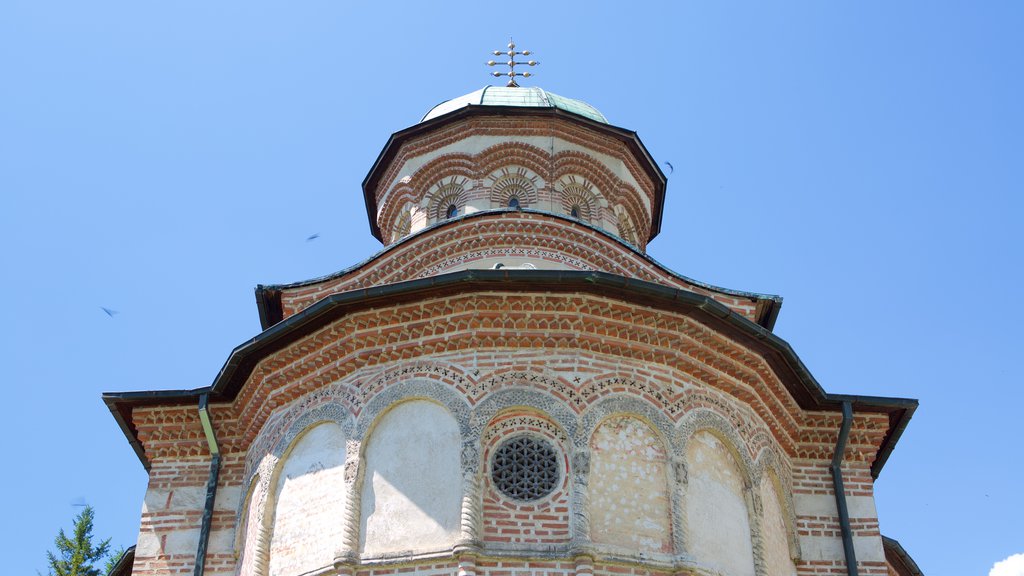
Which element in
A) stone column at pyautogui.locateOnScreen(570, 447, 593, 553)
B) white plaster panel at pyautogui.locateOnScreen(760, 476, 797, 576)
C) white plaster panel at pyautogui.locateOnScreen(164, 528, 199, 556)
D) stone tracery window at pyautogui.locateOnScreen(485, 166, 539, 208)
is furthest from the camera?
stone tracery window at pyautogui.locateOnScreen(485, 166, 539, 208)

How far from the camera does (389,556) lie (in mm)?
7621

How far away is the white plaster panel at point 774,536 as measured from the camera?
27.9 feet

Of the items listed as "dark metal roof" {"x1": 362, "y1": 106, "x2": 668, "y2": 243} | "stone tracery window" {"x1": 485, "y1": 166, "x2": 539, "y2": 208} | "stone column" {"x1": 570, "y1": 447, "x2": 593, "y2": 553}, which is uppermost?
"dark metal roof" {"x1": 362, "y1": 106, "x2": 668, "y2": 243}

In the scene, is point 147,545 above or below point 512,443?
below

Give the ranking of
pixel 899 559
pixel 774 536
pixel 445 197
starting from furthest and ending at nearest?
pixel 445 197, pixel 899 559, pixel 774 536

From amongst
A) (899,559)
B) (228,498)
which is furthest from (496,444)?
(899,559)

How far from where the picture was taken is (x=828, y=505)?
9.46 meters

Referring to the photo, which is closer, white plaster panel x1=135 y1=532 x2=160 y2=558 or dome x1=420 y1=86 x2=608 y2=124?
white plaster panel x1=135 y1=532 x2=160 y2=558

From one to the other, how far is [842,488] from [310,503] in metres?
4.84

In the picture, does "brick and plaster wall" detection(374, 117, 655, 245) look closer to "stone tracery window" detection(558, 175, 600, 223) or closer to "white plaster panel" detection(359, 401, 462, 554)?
"stone tracery window" detection(558, 175, 600, 223)

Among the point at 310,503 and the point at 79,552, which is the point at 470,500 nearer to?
the point at 310,503

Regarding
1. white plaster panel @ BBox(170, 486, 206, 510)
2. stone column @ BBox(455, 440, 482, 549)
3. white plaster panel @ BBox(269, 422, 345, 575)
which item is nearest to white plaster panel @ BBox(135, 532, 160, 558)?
white plaster panel @ BBox(170, 486, 206, 510)

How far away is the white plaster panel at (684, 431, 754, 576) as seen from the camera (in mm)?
Answer: 7965

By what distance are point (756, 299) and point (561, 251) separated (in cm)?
220
